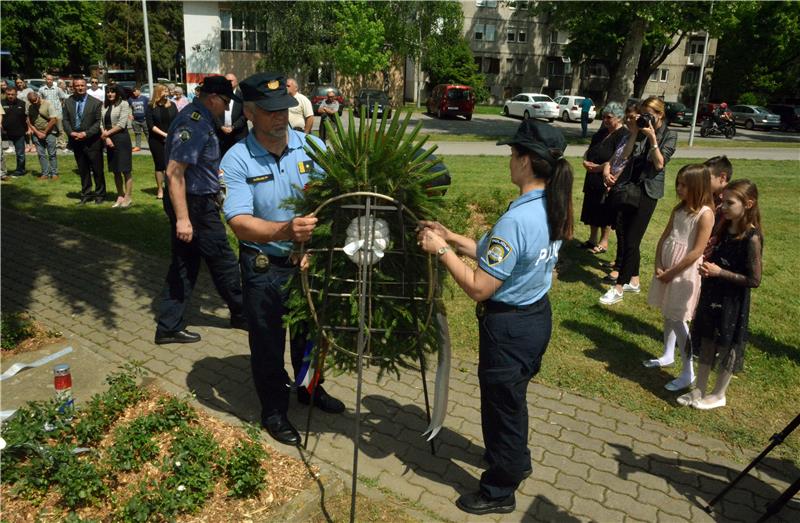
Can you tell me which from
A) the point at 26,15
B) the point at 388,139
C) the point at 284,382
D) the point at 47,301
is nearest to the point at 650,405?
the point at 284,382

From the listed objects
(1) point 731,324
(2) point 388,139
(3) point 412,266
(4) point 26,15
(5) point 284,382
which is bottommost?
(5) point 284,382

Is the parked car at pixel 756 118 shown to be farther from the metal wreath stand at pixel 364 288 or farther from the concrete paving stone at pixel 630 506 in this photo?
the metal wreath stand at pixel 364 288

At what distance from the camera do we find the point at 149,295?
Answer: 21.9ft

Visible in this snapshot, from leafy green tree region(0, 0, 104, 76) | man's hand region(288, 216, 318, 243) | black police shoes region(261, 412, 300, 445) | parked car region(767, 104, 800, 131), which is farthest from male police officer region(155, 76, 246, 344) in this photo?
parked car region(767, 104, 800, 131)

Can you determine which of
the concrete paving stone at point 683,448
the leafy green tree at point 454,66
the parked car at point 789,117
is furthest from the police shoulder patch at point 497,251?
the leafy green tree at point 454,66

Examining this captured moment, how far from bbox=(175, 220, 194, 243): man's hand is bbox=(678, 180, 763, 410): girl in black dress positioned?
403cm

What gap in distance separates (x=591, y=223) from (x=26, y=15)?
50344 mm

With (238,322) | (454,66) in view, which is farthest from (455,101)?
(238,322)

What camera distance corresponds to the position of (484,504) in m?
3.42

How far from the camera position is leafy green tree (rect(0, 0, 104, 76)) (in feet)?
140

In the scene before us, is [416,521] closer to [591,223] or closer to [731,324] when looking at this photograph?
[731,324]

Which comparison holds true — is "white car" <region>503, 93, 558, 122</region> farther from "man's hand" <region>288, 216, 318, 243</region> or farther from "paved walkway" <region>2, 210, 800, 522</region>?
"man's hand" <region>288, 216, 318, 243</region>

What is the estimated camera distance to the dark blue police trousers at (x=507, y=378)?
3.15 m

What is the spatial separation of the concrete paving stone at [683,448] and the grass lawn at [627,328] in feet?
0.76
